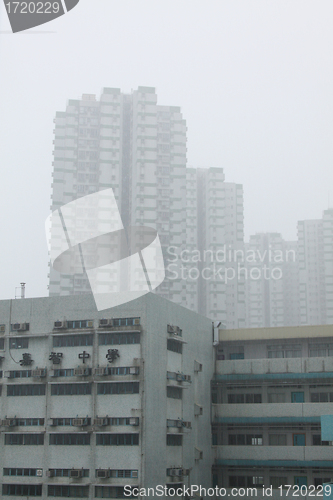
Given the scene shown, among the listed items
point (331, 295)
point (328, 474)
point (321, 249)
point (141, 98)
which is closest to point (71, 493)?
point (328, 474)

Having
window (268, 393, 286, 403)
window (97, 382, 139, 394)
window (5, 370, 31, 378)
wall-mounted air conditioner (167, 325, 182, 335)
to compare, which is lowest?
window (268, 393, 286, 403)

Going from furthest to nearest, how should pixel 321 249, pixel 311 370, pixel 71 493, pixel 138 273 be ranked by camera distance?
1. pixel 321 249
2. pixel 138 273
3. pixel 311 370
4. pixel 71 493

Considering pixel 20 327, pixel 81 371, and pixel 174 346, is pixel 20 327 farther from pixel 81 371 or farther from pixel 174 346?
pixel 174 346

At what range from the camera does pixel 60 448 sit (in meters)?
26.6

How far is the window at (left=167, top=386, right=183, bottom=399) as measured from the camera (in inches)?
1116

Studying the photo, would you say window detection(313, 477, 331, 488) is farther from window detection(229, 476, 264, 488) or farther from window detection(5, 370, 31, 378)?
window detection(5, 370, 31, 378)

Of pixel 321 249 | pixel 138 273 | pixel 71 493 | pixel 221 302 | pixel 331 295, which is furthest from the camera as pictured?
pixel 321 249

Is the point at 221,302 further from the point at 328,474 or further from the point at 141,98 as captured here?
the point at 328,474

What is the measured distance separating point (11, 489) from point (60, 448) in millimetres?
2847

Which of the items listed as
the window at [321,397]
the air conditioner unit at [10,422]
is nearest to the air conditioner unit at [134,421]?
the air conditioner unit at [10,422]

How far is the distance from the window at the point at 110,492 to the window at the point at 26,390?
15.1 feet

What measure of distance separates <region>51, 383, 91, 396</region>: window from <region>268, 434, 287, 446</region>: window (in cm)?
1008

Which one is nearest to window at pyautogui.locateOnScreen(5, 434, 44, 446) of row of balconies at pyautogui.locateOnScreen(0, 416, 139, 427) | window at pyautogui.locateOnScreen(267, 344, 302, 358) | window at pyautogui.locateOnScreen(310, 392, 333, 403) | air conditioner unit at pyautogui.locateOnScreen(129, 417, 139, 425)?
row of balconies at pyautogui.locateOnScreen(0, 416, 139, 427)

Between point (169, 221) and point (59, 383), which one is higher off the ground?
point (169, 221)
